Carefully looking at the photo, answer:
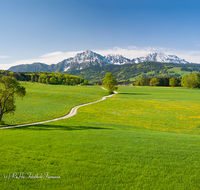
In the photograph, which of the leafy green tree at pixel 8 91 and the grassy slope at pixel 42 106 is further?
the grassy slope at pixel 42 106

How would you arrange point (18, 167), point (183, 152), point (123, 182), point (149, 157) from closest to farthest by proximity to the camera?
1. point (123, 182)
2. point (18, 167)
3. point (149, 157)
4. point (183, 152)

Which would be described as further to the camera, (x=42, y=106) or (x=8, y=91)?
(x=42, y=106)

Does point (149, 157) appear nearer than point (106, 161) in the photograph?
No

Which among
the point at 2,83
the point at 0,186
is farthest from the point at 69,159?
the point at 2,83

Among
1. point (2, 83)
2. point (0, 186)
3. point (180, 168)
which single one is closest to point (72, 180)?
point (0, 186)

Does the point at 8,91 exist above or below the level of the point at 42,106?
above

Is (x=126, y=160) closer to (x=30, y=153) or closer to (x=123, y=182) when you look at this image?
(x=123, y=182)

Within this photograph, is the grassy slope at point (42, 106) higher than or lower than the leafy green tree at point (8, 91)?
lower

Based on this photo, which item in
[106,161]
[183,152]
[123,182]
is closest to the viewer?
[123,182]

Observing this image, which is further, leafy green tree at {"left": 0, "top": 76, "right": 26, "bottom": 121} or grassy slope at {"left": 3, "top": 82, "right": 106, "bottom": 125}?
grassy slope at {"left": 3, "top": 82, "right": 106, "bottom": 125}

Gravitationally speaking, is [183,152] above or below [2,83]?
below

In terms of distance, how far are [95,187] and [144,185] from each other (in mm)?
2467

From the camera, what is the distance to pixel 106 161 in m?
8.95

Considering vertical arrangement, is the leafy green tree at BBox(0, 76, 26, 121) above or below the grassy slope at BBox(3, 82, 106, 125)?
above
